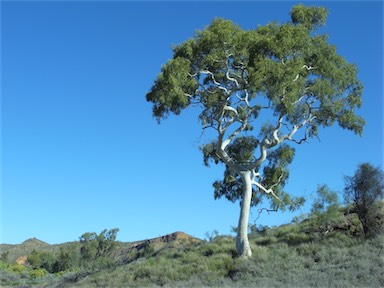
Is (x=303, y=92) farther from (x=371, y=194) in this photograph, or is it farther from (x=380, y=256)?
(x=380, y=256)

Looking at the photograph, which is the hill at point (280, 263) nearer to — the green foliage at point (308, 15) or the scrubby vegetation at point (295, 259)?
the scrubby vegetation at point (295, 259)

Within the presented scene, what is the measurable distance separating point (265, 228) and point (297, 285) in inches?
468

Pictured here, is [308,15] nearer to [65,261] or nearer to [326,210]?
[326,210]

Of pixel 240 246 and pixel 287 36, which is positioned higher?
pixel 287 36

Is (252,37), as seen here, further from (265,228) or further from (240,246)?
(265,228)

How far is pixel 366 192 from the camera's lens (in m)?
22.3

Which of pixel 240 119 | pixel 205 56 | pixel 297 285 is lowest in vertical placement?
pixel 297 285

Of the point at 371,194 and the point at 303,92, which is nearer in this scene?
the point at 371,194

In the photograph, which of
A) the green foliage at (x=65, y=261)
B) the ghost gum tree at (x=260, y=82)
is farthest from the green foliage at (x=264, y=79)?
the green foliage at (x=65, y=261)

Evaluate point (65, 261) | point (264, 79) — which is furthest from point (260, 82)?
point (65, 261)

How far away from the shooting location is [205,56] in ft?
78.1

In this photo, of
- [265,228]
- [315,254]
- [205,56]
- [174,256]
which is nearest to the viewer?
[315,254]

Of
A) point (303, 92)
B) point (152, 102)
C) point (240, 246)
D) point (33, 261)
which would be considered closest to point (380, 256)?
point (240, 246)

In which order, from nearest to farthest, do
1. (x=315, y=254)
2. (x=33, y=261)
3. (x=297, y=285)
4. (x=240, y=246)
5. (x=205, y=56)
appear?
(x=297, y=285), (x=315, y=254), (x=240, y=246), (x=205, y=56), (x=33, y=261)
